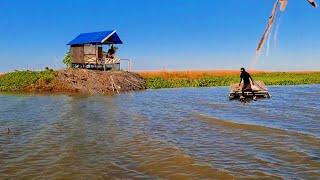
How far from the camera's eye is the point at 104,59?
133 feet

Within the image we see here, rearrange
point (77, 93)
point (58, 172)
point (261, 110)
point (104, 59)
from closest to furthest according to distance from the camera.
→ point (58, 172)
point (261, 110)
point (77, 93)
point (104, 59)

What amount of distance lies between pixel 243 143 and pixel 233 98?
16.7 meters

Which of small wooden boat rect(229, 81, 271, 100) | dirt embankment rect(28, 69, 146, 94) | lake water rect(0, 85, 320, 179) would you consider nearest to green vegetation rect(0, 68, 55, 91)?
dirt embankment rect(28, 69, 146, 94)

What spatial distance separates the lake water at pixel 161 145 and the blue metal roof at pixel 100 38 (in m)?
20.2

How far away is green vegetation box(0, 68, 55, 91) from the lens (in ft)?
132

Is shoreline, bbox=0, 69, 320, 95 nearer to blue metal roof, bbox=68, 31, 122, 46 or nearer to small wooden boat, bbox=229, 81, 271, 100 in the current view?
blue metal roof, bbox=68, 31, 122, 46

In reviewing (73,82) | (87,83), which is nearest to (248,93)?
(87,83)

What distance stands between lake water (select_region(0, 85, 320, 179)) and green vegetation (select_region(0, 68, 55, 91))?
20215mm

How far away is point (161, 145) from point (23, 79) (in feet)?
109

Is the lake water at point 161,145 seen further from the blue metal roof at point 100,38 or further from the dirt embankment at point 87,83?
the blue metal roof at point 100,38

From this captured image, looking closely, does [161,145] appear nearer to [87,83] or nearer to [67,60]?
[87,83]

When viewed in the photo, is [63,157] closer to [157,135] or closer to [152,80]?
[157,135]

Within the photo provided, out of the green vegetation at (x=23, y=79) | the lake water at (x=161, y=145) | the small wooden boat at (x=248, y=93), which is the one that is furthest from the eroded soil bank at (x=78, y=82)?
the lake water at (x=161, y=145)

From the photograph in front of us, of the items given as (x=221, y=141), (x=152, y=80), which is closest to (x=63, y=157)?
(x=221, y=141)
